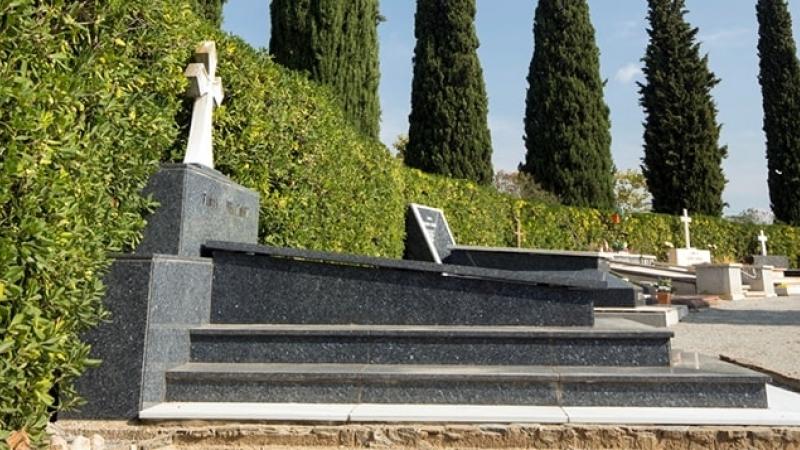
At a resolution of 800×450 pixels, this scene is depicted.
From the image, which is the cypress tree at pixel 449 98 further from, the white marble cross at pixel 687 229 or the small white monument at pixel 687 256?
the white marble cross at pixel 687 229

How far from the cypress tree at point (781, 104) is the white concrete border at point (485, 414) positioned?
33611 millimetres

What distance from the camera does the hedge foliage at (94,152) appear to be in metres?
1.92

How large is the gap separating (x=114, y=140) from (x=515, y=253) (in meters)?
7.08

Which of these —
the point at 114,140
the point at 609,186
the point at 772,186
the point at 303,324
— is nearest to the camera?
the point at 114,140

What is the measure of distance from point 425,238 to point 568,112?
746 inches

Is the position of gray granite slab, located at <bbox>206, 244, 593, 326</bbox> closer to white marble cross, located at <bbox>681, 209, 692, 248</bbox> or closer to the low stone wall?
the low stone wall

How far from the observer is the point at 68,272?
7.47 feet

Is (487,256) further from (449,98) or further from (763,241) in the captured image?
(763,241)

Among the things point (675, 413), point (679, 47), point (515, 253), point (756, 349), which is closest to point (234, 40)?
point (675, 413)

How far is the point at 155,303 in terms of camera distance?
2.98m

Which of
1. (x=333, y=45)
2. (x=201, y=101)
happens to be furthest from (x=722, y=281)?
(x=201, y=101)

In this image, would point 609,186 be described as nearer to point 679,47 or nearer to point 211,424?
point 679,47

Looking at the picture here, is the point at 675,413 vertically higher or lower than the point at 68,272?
lower

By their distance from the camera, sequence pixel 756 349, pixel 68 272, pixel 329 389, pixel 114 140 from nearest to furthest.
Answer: pixel 68 272 → pixel 114 140 → pixel 329 389 → pixel 756 349
